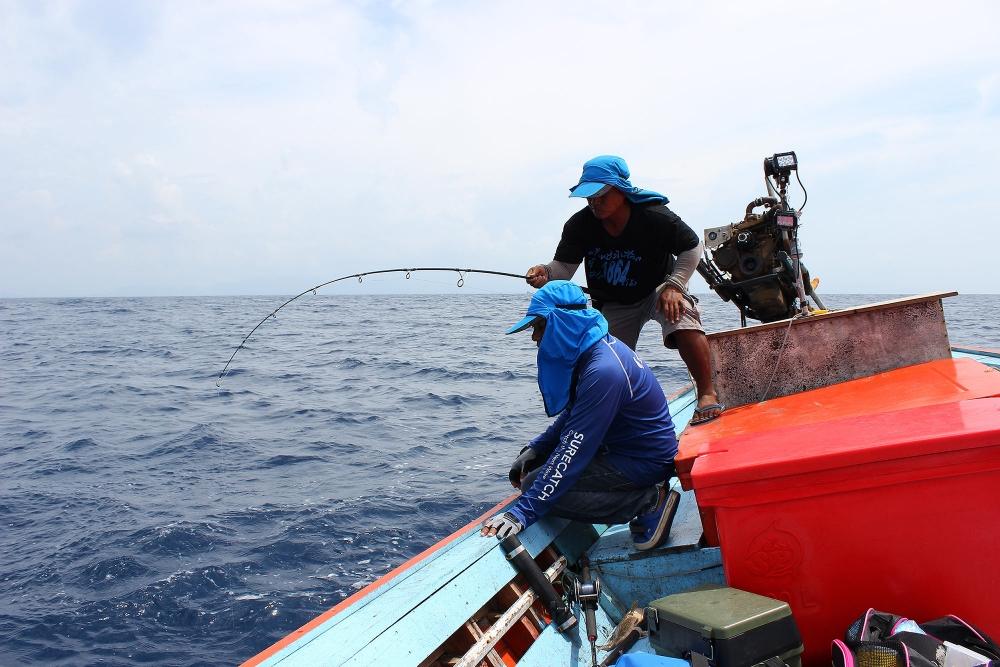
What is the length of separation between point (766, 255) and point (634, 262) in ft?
3.40

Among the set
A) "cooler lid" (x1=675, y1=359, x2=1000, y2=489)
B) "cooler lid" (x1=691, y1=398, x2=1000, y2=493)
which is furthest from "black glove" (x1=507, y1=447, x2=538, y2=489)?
"cooler lid" (x1=691, y1=398, x2=1000, y2=493)

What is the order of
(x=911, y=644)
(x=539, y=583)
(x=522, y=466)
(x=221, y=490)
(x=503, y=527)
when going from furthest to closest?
(x=221, y=490) < (x=522, y=466) < (x=503, y=527) < (x=539, y=583) < (x=911, y=644)

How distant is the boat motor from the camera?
2705mm

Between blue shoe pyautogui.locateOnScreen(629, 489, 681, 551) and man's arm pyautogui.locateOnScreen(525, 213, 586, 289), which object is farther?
man's arm pyautogui.locateOnScreen(525, 213, 586, 289)

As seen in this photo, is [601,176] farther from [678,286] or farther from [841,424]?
[841,424]

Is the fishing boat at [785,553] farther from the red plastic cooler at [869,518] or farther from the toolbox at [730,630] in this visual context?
the toolbox at [730,630]

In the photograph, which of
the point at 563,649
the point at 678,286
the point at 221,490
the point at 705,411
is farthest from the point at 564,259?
the point at 221,490

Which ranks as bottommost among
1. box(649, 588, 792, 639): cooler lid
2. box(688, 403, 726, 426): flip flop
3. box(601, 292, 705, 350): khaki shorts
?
box(649, 588, 792, 639): cooler lid

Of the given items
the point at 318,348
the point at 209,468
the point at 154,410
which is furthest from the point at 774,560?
the point at 318,348

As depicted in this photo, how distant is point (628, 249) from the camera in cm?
400

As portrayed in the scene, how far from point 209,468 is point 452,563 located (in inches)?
204

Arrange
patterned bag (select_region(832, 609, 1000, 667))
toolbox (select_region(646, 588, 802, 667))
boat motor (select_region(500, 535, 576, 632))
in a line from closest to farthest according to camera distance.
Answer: patterned bag (select_region(832, 609, 1000, 667)), toolbox (select_region(646, 588, 802, 667)), boat motor (select_region(500, 535, 576, 632))

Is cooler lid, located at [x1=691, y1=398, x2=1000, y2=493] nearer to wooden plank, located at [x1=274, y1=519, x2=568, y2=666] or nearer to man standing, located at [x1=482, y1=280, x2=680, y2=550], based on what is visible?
man standing, located at [x1=482, y1=280, x2=680, y2=550]

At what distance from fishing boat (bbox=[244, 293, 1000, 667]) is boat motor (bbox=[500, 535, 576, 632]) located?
37 millimetres
